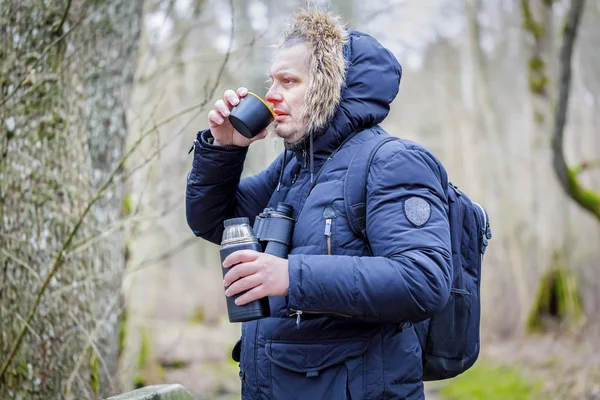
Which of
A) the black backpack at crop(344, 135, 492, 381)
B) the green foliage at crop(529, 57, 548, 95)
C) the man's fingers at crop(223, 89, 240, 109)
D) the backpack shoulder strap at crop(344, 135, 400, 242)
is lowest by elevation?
the black backpack at crop(344, 135, 492, 381)

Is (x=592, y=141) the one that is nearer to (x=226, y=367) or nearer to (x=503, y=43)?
(x=503, y=43)

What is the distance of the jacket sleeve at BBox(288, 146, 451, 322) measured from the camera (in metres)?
2.11

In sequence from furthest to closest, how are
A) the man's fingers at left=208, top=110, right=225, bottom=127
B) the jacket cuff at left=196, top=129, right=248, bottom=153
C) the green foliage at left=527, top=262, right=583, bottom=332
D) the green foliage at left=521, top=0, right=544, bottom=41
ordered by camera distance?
the green foliage at left=527, top=262, right=583, bottom=332 → the green foliage at left=521, top=0, right=544, bottom=41 → the jacket cuff at left=196, top=129, right=248, bottom=153 → the man's fingers at left=208, top=110, right=225, bottom=127

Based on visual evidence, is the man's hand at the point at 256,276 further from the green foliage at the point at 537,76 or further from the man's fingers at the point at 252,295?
the green foliage at the point at 537,76

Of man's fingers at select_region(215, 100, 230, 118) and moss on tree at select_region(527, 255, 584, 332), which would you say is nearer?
man's fingers at select_region(215, 100, 230, 118)

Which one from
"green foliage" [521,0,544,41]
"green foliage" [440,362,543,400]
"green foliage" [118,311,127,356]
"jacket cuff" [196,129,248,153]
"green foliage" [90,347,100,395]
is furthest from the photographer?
"green foliage" [521,0,544,41]

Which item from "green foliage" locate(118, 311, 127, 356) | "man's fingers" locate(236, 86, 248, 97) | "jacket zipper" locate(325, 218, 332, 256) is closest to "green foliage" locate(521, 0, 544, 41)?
"green foliage" locate(118, 311, 127, 356)

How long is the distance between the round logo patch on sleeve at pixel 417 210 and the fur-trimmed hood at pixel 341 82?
17.2 inches

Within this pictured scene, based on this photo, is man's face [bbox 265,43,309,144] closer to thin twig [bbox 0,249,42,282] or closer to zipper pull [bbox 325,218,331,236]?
zipper pull [bbox 325,218,331,236]

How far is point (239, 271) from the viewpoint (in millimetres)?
2176

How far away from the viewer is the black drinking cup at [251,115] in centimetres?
251

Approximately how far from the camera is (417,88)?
2416 centimetres

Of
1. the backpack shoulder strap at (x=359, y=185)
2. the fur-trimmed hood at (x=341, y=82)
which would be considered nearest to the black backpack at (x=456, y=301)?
the backpack shoulder strap at (x=359, y=185)

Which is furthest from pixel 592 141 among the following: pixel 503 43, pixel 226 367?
pixel 226 367
